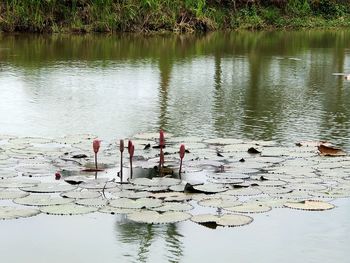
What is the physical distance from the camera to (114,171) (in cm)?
539

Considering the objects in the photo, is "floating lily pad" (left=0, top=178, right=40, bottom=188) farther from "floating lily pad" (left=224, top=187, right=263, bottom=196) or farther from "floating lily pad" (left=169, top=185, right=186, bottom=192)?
"floating lily pad" (left=224, top=187, right=263, bottom=196)

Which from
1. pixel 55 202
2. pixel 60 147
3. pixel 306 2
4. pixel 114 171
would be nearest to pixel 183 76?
pixel 60 147

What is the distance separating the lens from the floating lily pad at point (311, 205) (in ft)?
15.0

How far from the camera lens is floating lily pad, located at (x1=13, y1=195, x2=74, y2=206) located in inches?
181

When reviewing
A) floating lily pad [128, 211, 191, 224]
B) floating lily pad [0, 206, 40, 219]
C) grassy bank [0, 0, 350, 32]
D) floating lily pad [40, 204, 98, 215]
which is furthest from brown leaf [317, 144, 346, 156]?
grassy bank [0, 0, 350, 32]

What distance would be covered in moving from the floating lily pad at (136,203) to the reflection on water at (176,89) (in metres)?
2.31

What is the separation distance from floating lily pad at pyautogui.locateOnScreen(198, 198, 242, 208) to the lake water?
0.21 metres

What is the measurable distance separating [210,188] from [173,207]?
18.2 inches

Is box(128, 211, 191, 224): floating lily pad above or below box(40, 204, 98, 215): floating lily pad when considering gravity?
above

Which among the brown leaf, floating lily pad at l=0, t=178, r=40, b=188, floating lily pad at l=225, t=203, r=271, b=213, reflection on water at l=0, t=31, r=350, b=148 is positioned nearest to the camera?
floating lily pad at l=225, t=203, r=271, b=213

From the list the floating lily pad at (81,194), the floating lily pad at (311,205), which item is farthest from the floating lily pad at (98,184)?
the floating lily pad at (311,205)

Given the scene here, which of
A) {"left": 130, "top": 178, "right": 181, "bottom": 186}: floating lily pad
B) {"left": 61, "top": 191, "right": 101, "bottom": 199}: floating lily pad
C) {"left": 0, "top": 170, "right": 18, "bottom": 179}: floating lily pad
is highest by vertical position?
{"left": 130, "top": 178, "right": 181, "bottom": 186}: floating lily pad

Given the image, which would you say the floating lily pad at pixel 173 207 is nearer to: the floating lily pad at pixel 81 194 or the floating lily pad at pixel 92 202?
the floating lily pad at pixel 92 202

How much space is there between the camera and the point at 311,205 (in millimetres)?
4609
